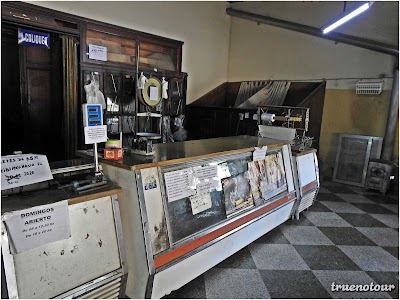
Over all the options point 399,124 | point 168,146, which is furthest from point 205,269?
point 399,124

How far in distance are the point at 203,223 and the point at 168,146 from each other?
0.71 m

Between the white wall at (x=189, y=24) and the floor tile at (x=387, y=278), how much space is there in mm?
5131

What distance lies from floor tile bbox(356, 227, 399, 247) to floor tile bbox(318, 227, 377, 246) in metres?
0.08

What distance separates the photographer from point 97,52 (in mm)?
4582

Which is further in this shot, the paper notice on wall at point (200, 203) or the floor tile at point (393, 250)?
the floor tile at point (393, 250)

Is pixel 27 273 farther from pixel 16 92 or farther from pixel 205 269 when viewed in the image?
pixel 16 92

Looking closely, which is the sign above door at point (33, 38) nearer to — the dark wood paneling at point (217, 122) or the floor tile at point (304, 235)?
the dark wood paneling at point (217, 122)

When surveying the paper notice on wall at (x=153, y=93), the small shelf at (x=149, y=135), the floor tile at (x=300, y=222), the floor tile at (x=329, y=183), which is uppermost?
the paper notice on wall at (x=153, y=93)

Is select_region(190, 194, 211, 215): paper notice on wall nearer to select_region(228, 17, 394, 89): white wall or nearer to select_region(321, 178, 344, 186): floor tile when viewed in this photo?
select_region(321, 178, 344, 186): floor tile

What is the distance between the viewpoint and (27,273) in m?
1.31

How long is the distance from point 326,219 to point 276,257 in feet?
4.21

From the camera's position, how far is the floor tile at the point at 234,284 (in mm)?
2033

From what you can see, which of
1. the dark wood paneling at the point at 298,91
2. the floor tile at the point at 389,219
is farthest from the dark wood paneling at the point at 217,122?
the floor tile at the point at 389,219

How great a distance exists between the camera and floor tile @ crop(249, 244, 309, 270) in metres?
2.42
